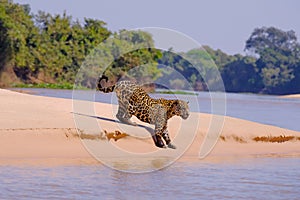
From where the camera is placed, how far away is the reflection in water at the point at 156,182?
10883 millimetres

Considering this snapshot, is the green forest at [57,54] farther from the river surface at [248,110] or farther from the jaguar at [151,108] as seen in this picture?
the jaguar at [151,108]

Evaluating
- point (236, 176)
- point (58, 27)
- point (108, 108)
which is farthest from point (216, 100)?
point (58, 27)

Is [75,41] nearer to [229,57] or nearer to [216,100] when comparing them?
[216,100]

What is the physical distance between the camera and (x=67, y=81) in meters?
74.1

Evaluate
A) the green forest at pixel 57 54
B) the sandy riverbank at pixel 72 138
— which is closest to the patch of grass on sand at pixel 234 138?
the sandy riverbank at pixel 72 138

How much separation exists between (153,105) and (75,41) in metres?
62.6

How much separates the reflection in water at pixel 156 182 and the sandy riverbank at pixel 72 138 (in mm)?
1056

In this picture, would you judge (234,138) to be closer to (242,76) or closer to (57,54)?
(57,54)

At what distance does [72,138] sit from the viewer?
15133mm

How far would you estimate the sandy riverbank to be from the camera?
46.6ft

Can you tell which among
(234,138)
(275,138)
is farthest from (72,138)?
(275,138)

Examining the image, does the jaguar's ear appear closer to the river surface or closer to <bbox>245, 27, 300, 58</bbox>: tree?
the river surface

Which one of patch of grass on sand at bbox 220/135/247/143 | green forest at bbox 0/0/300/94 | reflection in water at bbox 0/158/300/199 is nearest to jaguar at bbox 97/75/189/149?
reflection in water at bbox 0/158/300/199

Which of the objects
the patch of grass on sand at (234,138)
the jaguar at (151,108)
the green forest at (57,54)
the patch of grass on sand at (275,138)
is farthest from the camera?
the green forest at (57,54)
